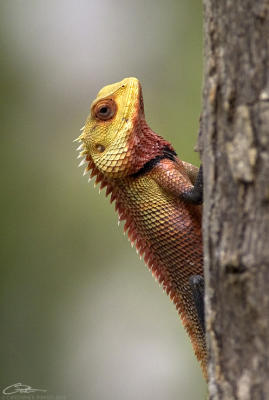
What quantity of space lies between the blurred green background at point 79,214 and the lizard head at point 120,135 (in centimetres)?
280

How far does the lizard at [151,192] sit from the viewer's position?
225cm

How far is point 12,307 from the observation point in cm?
587

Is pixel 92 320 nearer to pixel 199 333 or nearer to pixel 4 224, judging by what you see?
pixel 4 224

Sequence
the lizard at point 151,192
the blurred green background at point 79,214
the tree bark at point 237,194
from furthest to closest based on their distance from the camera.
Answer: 1. the blurred green background at point 79,214
2. the lizard at point 151,192
3. the tree bark at point 237,194

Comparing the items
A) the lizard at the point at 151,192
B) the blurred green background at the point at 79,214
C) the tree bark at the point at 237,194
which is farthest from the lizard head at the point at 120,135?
the blurred green background at the point at 79,214

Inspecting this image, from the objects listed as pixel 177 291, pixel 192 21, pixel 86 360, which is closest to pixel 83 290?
pixel 86 360

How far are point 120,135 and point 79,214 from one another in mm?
3384

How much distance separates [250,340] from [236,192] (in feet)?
1.07

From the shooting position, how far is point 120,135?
241cm

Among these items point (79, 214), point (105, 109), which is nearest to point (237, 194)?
point (105, 109)

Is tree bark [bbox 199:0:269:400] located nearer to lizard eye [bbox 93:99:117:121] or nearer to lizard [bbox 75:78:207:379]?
lizard [bbox 75:78:207:379]

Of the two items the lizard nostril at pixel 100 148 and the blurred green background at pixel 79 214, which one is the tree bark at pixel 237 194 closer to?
the lizard nostril at pixel 100 148

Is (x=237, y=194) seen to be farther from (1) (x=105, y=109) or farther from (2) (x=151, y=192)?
(1) (x=105, y=109)

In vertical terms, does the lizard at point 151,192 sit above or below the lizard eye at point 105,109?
below
